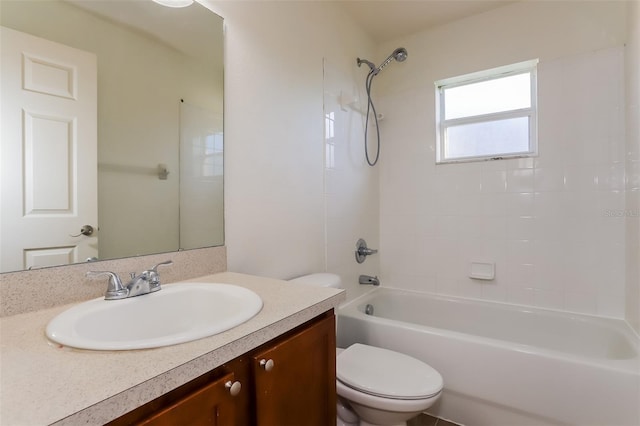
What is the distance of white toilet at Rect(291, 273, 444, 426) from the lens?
1209 millimetres

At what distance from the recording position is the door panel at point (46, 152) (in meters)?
0.77

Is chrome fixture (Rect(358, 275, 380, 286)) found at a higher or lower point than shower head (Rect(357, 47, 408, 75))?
lower

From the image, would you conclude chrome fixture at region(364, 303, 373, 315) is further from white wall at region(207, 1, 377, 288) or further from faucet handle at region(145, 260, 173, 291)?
faucet handle at region(145, 260, 173, 291)

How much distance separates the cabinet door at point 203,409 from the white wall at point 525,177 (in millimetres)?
2091

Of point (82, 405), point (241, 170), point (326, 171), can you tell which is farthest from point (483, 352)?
point (82, 405)

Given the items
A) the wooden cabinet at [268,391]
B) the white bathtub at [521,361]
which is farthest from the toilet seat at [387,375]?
the wooden cabinet at [268,391]

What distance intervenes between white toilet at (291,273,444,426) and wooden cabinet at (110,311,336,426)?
0.37 metres

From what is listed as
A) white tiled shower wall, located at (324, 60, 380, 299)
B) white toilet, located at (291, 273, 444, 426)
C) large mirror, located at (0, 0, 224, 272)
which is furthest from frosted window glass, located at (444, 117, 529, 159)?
large mirror, located at (0, 0, 224, 272)

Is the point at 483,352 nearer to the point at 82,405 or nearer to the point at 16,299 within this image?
the point at 82,405

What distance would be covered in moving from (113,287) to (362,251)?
1.68 m

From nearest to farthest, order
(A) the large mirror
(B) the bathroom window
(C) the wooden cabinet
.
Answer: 1. (C) the wooden cabinet
2. (A) the large mirror
3. (B) the bathroom window

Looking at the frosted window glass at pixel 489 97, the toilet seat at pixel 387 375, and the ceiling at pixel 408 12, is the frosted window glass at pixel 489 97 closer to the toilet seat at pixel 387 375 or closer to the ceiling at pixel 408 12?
the ceiling at pixel 408 12

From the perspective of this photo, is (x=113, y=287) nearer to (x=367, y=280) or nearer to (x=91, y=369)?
(x=91, y=369)

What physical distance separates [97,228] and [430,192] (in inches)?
84.8
